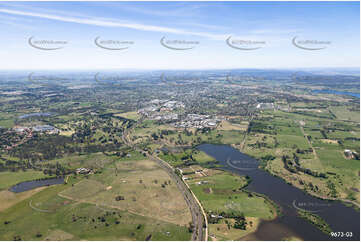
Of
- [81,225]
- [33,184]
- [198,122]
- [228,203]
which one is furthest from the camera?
[198,122]

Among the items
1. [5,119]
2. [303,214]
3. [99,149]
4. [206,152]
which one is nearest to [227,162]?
[206,152]

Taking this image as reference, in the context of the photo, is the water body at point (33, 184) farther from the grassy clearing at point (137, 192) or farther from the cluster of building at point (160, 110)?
the cluster of building at point (160, 110)

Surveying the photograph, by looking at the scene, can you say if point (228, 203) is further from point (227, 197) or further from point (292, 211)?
point (292, 211)

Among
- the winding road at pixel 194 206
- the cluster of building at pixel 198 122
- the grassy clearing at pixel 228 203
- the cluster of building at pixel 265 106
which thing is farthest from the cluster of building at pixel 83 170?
the cluster of building at pixel 265 106

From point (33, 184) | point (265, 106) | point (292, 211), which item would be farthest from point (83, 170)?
point (265, 106)

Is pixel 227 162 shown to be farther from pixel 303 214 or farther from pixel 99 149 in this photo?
pixel 99 149

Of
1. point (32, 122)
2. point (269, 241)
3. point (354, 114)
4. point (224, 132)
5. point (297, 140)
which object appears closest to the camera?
point (269, 241)

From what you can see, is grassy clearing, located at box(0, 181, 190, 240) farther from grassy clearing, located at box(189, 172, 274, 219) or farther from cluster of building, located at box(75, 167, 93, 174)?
cluster of building, located at box(75, 167, 93, 174)
